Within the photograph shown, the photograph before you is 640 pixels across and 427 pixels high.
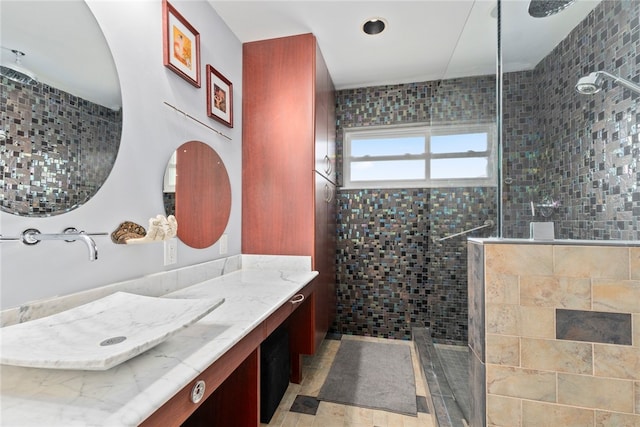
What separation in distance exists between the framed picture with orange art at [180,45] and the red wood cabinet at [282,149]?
54cm

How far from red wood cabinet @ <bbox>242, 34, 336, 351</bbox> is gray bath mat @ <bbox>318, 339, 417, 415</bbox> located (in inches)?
13.1

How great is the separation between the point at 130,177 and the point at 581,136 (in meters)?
1.93

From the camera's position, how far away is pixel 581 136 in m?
1.16

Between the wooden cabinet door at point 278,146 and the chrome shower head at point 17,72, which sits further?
the wooden cabinet door at point 278,146

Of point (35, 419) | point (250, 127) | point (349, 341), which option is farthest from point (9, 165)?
point (349, 341)

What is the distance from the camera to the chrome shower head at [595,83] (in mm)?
1053

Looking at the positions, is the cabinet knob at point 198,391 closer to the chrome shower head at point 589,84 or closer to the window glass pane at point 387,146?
the chrome shower head at point 589,84

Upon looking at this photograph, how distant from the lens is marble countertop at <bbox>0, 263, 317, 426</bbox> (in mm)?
488

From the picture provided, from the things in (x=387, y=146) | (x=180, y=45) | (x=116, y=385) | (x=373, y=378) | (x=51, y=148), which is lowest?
(x=373, y=378)

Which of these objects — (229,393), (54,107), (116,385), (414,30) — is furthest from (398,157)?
(116,385)

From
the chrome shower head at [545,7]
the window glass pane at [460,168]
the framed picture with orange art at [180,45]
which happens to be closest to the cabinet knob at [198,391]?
the framed picture with orange art at [180,45]

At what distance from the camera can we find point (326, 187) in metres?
2.33

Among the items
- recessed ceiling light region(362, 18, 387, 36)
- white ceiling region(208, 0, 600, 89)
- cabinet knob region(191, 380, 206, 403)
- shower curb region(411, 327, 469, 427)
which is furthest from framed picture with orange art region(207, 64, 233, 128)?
shower curb region(411, 327, 469, 427)

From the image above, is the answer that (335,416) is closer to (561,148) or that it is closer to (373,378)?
(373,378)
